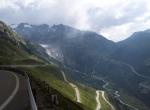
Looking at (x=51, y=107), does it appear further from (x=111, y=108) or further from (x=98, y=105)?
(x=111, y=108)

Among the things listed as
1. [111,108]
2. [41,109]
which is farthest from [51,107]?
[111,108]

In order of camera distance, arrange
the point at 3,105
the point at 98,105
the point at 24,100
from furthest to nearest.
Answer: the point at 98,105
the point at 24,100
the point at 3,105

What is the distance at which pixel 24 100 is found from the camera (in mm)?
35875

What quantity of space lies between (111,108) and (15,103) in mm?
160166

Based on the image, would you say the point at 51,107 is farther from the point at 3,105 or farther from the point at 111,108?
the point at 111,108

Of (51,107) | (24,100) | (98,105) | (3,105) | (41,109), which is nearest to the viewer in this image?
(41,109)

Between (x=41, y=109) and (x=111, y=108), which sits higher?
(x=41, y=109)

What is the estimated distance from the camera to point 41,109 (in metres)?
28.5

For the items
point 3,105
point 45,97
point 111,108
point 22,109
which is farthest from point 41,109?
point 111,108

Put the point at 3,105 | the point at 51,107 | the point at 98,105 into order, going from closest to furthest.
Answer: the point at 51,107 < the point at 3,105 < the point at 98,105

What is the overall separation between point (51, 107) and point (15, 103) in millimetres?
4747

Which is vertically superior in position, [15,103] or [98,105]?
[15,103]

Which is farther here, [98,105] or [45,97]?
[98,105]

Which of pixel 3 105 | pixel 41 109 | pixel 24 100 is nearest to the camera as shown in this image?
pixel 41 109
